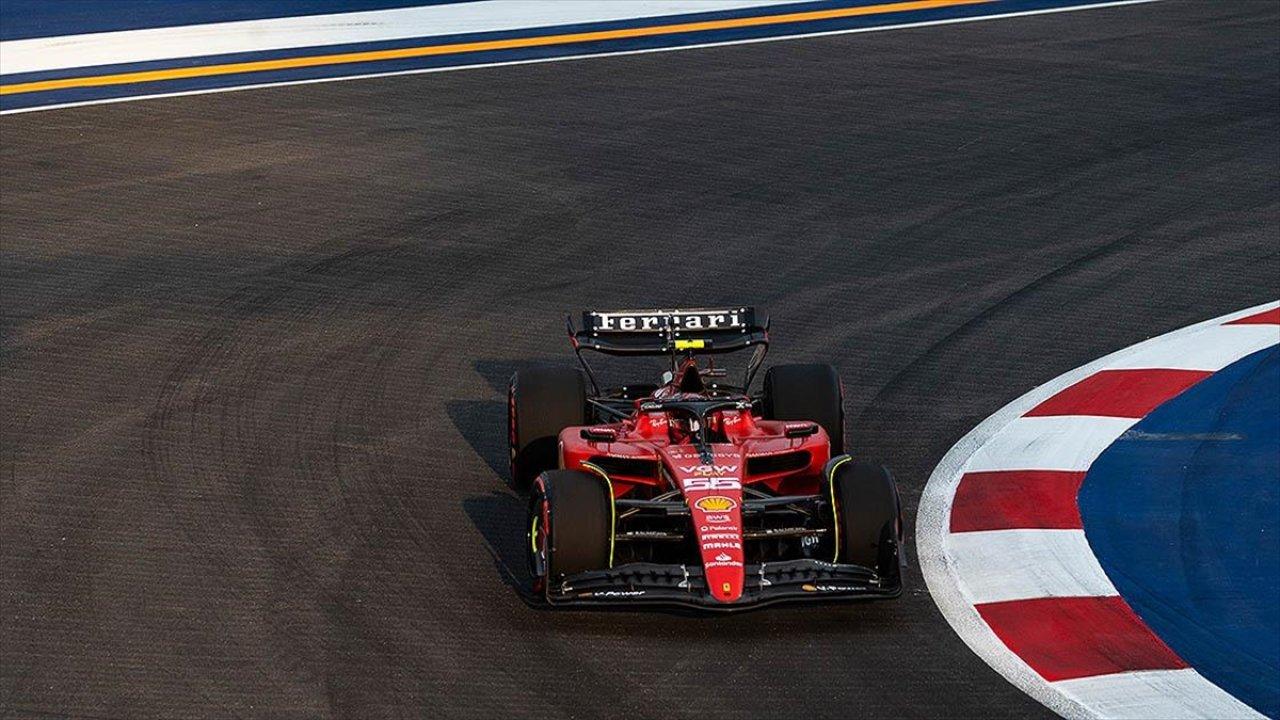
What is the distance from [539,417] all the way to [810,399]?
4.43ft

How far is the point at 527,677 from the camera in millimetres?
7762

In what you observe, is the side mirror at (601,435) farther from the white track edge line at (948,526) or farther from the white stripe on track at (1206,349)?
the white stripe on track at (1206,349)

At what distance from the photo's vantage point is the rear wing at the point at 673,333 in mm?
9844

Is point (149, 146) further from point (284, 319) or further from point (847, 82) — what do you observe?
point (847, 82)

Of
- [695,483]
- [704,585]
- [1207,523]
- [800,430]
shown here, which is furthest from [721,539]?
[1207,523]

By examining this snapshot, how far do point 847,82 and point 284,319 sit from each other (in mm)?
6753

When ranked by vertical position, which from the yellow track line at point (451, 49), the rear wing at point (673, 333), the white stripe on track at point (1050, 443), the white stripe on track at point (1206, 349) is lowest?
the white stripe on track at point (1050, 443)

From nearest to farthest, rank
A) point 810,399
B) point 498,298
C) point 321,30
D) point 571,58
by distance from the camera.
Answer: point 810,399 < point 498,298 < point 571,58 < point 321,30

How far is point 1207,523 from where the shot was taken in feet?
30.1

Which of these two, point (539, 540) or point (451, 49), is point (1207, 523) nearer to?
point (539, 540)

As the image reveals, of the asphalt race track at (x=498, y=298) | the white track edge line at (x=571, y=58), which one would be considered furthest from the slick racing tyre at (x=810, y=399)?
the white track edge line at (x=571, y=58)

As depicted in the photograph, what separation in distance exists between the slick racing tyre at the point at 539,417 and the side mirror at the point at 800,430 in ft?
3.78

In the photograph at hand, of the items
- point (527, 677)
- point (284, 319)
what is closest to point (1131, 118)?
point (284, 319)

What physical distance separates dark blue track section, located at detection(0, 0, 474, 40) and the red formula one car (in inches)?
451
